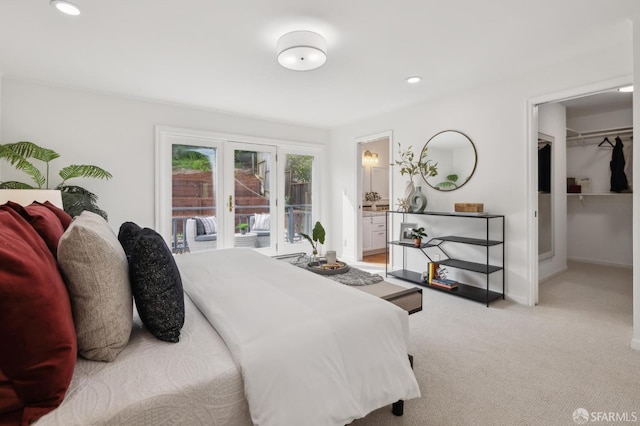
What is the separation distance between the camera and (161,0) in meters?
2.04

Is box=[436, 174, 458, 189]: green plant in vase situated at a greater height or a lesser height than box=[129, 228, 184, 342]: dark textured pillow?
greater

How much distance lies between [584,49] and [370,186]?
4413mm

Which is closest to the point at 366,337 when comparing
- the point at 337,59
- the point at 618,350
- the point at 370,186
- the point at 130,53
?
the point at 618,350

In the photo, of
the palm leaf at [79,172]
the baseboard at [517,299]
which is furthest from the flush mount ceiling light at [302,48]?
the baseboard at [517,299]

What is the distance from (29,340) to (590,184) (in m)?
6.77

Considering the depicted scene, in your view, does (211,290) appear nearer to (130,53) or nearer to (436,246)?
(130,53)

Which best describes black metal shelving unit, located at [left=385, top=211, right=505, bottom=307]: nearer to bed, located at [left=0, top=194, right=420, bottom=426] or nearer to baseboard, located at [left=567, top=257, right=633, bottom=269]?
bed, located at [left=0, top=194, right=420, bottom=426]

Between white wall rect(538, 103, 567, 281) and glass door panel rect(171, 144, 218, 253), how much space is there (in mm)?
4620

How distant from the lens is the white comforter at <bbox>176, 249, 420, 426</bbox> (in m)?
1.05

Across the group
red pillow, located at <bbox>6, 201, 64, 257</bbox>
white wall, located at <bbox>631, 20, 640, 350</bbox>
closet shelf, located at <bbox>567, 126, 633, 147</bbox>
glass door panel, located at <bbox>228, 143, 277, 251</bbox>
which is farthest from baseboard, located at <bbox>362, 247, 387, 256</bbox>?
red pillow, located at <bbox>6, 201, 64, 257</bbox>

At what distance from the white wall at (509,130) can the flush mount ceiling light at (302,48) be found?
1.54 meters

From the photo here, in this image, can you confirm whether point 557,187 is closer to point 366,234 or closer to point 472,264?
point 472,264

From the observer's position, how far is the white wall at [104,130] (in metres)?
3.34

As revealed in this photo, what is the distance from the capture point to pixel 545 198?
461cm
